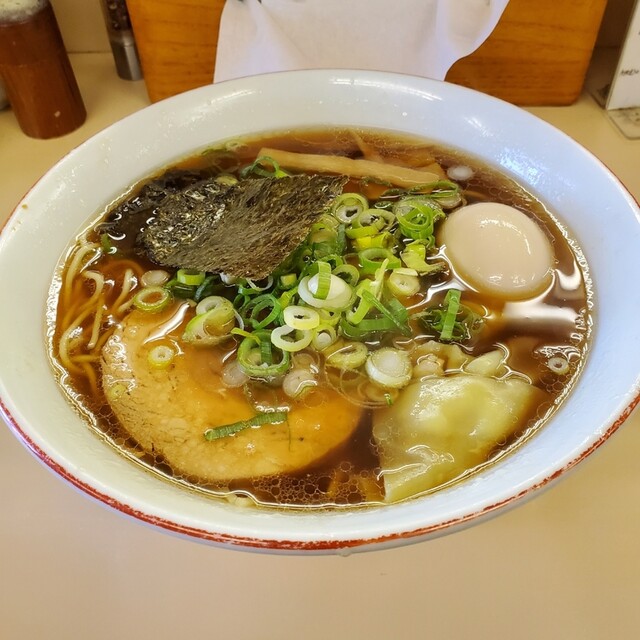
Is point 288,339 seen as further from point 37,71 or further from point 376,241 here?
point 37,71

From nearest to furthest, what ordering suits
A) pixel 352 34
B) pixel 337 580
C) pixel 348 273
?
pixel 337 580 → pixel 348 273 → pixel 352 34

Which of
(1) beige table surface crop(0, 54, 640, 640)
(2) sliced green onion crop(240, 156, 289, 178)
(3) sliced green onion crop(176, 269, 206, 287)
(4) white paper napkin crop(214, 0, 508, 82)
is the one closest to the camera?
(1) beige table surface crop(0, 54, 640, 640)

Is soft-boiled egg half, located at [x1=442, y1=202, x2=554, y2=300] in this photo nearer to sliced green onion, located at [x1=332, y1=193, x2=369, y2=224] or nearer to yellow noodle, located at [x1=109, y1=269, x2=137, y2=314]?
sliced green onion, located at [x1=332, y1=193, x2=369, y2=224]

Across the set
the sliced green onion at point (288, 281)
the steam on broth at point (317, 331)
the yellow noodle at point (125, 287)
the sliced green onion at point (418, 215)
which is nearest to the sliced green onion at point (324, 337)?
the steam on broth at point (317, 331)

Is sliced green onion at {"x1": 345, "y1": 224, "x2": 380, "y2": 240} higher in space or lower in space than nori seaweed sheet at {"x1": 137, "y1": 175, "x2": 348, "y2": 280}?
lower

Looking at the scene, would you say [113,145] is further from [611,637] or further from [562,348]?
[611,637]

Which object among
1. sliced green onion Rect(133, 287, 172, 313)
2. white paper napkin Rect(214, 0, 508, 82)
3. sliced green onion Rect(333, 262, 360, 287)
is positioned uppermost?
white paper napkin Rect(214, 0, 508, 82)

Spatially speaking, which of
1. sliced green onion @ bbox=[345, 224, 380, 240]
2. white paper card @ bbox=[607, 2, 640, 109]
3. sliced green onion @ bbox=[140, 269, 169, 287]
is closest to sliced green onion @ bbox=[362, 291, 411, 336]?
sliced green onion @ bbox=[345, 224, 380, 240]

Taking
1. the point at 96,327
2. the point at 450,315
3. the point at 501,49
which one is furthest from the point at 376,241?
the point at 501,49
